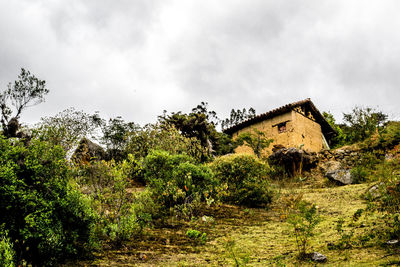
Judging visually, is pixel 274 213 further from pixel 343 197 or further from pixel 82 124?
pixel 82 124

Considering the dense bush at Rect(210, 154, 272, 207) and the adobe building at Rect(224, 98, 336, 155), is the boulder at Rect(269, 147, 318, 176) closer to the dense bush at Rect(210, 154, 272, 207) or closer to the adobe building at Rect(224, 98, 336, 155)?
the adobe building at Rect(224, 98, 336, 155)

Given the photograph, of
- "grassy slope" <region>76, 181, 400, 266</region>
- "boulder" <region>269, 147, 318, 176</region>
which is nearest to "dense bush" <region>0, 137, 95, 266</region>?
"grassy slope" <region>76, 181, 400, 266</region>

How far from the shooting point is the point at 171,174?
865cm

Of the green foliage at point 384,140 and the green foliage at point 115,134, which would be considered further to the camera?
the green foliage at point 115,134

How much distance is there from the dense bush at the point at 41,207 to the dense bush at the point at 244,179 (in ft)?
21.0

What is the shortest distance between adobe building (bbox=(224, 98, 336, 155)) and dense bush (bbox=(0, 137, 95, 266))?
16.5m

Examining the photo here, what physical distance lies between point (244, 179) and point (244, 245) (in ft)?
15.6

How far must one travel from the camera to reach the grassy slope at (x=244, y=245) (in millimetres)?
4427

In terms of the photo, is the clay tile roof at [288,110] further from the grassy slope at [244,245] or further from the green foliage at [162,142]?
the grassy slope at [244,245]

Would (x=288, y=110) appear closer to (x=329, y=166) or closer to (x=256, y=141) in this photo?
(x=256, y=141)

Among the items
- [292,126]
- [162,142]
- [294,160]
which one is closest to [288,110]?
[292,126]

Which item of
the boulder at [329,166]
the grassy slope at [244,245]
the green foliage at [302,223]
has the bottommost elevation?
the grassy slope at [244,245]

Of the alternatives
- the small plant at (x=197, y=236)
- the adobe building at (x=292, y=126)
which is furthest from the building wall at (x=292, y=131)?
the small plant at (x=197, y=236)

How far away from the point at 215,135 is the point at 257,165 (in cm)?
1151
